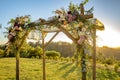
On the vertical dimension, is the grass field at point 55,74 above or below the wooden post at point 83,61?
below

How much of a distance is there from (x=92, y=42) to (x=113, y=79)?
6834 millimetres

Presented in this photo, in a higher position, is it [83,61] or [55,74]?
[83,61]

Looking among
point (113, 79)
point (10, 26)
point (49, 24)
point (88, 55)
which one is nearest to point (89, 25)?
point (88, 55)

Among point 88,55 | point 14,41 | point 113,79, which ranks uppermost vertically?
point 14,41

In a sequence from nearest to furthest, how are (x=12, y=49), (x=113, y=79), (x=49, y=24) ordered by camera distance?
(x=49, y=24)
(x=12, y=49)
(x=113, y=79)

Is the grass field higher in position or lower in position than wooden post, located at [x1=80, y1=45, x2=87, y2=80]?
lower

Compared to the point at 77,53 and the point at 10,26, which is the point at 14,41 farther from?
the point at 77,53

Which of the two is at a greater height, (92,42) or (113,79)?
(92,42)

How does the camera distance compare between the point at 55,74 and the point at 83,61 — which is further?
the point at 55,74

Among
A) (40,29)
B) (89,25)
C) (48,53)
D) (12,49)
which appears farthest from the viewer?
(48,53)

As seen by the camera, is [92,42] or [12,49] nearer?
[92,42]

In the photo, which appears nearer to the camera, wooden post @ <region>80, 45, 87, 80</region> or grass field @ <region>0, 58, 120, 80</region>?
wooden post @ <region>80, 45, 87, 80</region>

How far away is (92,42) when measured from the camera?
668 cm

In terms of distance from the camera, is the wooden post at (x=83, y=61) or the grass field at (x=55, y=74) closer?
the wooden post at (x=83, y=61)
